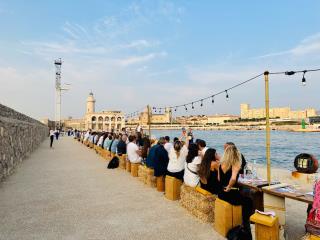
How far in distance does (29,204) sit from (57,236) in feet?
7.64

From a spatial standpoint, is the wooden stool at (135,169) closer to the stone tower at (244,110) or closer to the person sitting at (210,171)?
the person sitting at (210,171)

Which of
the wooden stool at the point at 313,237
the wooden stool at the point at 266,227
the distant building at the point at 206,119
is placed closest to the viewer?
the wooden stool at the point at 313,237

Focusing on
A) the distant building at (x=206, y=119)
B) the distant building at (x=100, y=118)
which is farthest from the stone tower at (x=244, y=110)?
the distant building at (x=100, y=118)

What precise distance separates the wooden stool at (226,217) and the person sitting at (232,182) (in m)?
0.11

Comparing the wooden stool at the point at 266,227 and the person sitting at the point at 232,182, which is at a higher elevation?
the person sitting at the point at 232,182

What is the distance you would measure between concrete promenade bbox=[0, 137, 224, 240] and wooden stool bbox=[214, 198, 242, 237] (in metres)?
0.15

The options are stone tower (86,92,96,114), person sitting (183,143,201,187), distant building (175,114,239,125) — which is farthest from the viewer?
distant building (175,114,239,125)

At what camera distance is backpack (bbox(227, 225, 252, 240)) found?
4.31 m

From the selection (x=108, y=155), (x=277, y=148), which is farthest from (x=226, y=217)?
(x=277, y=148)

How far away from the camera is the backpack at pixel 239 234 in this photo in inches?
170

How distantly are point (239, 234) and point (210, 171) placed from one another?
1436 millimetres

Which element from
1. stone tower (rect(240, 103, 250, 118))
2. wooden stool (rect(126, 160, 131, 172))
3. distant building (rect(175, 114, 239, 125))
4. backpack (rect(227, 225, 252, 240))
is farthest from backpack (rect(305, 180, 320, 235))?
stone tower (rect(240, 103, 250, 118))

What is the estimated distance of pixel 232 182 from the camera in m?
4.85

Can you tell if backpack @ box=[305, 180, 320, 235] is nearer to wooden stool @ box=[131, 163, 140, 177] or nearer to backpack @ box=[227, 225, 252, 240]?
backpack @ box=[227, 225, 252, 240]
